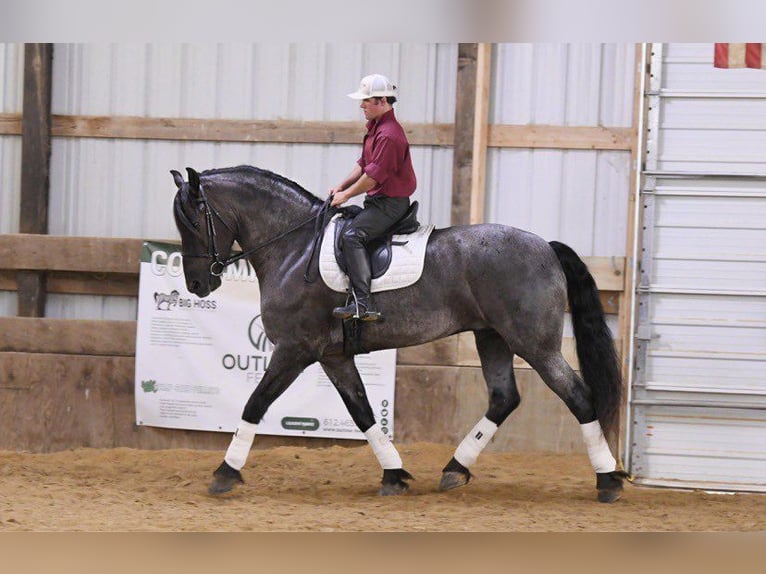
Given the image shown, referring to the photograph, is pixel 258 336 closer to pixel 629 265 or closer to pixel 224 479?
pixel 224 479

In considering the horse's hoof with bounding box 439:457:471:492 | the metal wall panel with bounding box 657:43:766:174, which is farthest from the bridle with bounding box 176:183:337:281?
the metal wall panel with bounding box 657:43:766:174

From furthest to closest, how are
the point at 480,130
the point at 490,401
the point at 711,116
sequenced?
1. the point at 480,130
2. the point at 711,116
3. the point at 490,401

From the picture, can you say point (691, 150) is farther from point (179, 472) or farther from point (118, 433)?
point (118, 433)

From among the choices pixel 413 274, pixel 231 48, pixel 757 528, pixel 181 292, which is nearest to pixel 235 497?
pixel 413 274

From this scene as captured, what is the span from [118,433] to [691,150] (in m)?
5.23

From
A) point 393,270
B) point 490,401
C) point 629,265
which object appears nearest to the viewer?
point 393,270

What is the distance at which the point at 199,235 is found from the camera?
6.41 meters

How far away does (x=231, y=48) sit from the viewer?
848 centimetres

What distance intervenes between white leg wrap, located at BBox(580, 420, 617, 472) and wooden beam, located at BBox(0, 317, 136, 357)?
160 inches

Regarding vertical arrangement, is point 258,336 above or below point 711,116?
below

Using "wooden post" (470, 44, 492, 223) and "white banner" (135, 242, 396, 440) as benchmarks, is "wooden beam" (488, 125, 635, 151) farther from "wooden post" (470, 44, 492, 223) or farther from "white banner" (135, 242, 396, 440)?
"white banner" (135, 242, 396, 440)

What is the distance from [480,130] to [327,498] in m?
3.31

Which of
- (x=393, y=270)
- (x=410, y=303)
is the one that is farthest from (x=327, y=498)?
(x=393, y=270)

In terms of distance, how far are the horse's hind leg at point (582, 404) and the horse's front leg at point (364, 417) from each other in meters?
1.09
